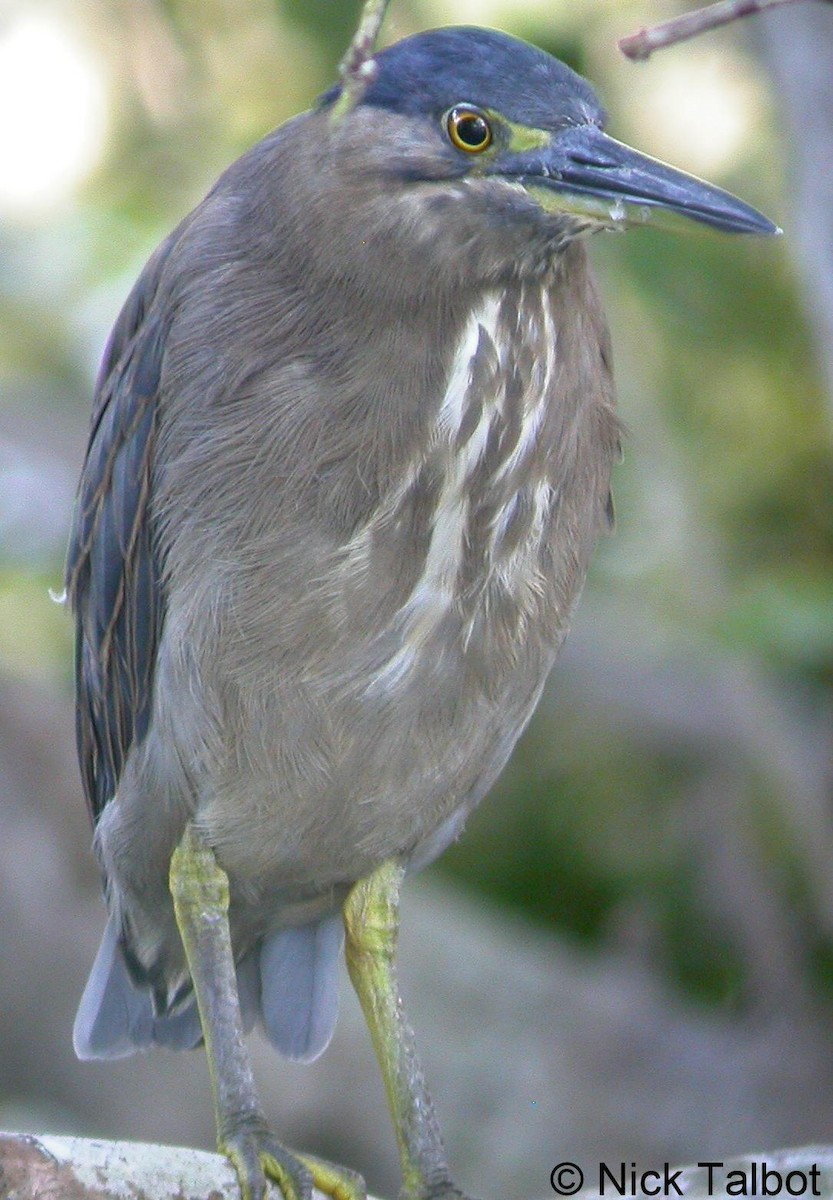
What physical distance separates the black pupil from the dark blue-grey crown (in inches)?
1.1

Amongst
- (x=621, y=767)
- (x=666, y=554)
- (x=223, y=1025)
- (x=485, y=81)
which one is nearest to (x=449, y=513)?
(x=485, y=81)

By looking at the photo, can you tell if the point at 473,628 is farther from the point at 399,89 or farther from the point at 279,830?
the point at 399,89

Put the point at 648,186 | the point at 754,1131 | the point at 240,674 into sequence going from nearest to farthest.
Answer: the point at 648,186 → the point at 240,674 → the point at 754,1131

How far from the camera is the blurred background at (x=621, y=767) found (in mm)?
6004

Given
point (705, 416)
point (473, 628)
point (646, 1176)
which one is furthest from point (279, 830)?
point (705, 416)

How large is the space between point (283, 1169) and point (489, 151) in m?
1.82

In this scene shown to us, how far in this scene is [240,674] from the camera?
334cm

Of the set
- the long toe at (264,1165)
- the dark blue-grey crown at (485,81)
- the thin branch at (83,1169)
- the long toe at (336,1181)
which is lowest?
the long toe at (336,1181)

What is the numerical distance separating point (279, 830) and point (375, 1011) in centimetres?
52

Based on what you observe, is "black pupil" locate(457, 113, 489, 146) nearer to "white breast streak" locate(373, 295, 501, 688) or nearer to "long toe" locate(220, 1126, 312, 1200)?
"white breast streak" locate(373, 295, 501, 688)

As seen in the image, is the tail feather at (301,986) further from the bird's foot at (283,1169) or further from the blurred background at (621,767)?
the blurred background at (621,767)

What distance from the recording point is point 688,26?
1766 mm

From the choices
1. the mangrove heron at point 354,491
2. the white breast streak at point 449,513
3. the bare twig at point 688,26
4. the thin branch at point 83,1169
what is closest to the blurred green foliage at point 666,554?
the mangrove heron at point 354,491

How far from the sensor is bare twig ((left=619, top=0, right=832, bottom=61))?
176 cm
